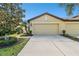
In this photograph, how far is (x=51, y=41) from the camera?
7422 mm

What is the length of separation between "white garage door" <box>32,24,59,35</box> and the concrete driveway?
0.71 feet

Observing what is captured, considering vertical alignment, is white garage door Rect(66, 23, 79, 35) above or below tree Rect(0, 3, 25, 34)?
below

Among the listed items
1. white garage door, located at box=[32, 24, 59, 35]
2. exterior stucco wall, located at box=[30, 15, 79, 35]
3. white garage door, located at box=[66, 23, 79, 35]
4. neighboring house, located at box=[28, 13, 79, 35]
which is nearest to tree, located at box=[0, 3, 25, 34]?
neighboring house, located at box=[28, 13, 79, 35]

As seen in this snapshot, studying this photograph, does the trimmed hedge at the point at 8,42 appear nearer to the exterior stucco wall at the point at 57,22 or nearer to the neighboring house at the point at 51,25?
the neighboring house at the point at 51,25

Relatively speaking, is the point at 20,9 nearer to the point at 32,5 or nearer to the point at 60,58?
the point at 32,5

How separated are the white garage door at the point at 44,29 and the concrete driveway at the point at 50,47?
0.22 m

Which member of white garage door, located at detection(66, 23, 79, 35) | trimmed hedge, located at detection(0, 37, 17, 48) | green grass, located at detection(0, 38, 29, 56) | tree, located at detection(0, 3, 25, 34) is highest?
tree, located at detection(0, 3, 25, 34)

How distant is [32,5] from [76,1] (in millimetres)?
1511

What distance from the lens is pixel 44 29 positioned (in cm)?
789

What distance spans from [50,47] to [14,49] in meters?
1.21

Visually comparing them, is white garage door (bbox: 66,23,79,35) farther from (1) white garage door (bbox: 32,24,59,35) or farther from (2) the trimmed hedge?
(2) the trimmed hedge

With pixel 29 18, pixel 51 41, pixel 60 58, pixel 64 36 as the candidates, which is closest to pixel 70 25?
pixel 64 36

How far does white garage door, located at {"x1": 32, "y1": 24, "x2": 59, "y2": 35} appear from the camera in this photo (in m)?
7.81

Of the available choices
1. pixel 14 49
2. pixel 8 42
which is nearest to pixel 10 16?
pixel 8 42
